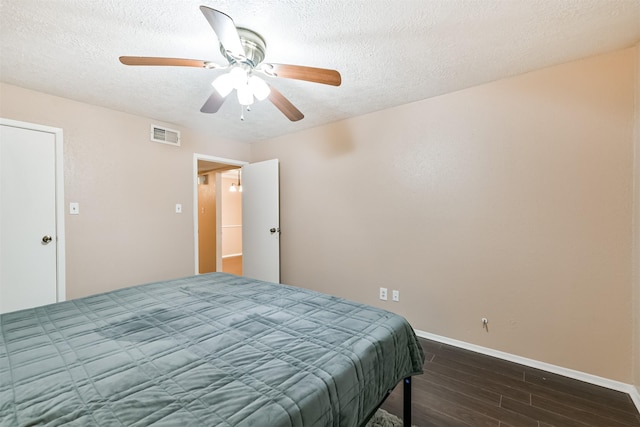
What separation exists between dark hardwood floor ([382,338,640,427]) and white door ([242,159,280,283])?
232 cm

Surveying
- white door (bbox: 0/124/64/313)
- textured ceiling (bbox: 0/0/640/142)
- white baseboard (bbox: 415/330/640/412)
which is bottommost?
white baseboard (bbox: 415/330/640/412)

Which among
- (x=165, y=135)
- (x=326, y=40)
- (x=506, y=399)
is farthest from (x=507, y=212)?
(x=165, y=135)

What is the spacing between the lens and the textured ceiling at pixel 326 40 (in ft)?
4.77

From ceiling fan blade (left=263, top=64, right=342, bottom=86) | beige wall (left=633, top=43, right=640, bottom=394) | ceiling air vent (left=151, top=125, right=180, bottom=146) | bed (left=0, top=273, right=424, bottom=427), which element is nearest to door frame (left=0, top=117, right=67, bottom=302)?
ceiling air vent (left=151, top=125, right=180, bottom=146)

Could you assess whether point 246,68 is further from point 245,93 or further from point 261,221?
point 261,221

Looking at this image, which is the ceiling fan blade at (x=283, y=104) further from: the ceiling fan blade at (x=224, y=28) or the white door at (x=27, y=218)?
the white door at (x=27, y=218)

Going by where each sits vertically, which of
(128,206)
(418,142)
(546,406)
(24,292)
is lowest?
(546,406)

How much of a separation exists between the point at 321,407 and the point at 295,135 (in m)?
3.30

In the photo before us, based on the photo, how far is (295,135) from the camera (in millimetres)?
3652

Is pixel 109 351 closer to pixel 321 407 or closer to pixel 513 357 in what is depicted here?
pixel 321 407

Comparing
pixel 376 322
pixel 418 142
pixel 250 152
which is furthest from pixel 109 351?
pixel 250 152

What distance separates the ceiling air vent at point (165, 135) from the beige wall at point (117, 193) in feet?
0.20

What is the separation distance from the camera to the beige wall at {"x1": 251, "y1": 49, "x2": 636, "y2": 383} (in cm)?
184

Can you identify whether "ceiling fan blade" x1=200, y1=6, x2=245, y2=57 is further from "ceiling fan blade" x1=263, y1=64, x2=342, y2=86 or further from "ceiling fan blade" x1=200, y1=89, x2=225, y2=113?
"ceiling fan blade" x1=200, y1=89, x2=225, y2=113
